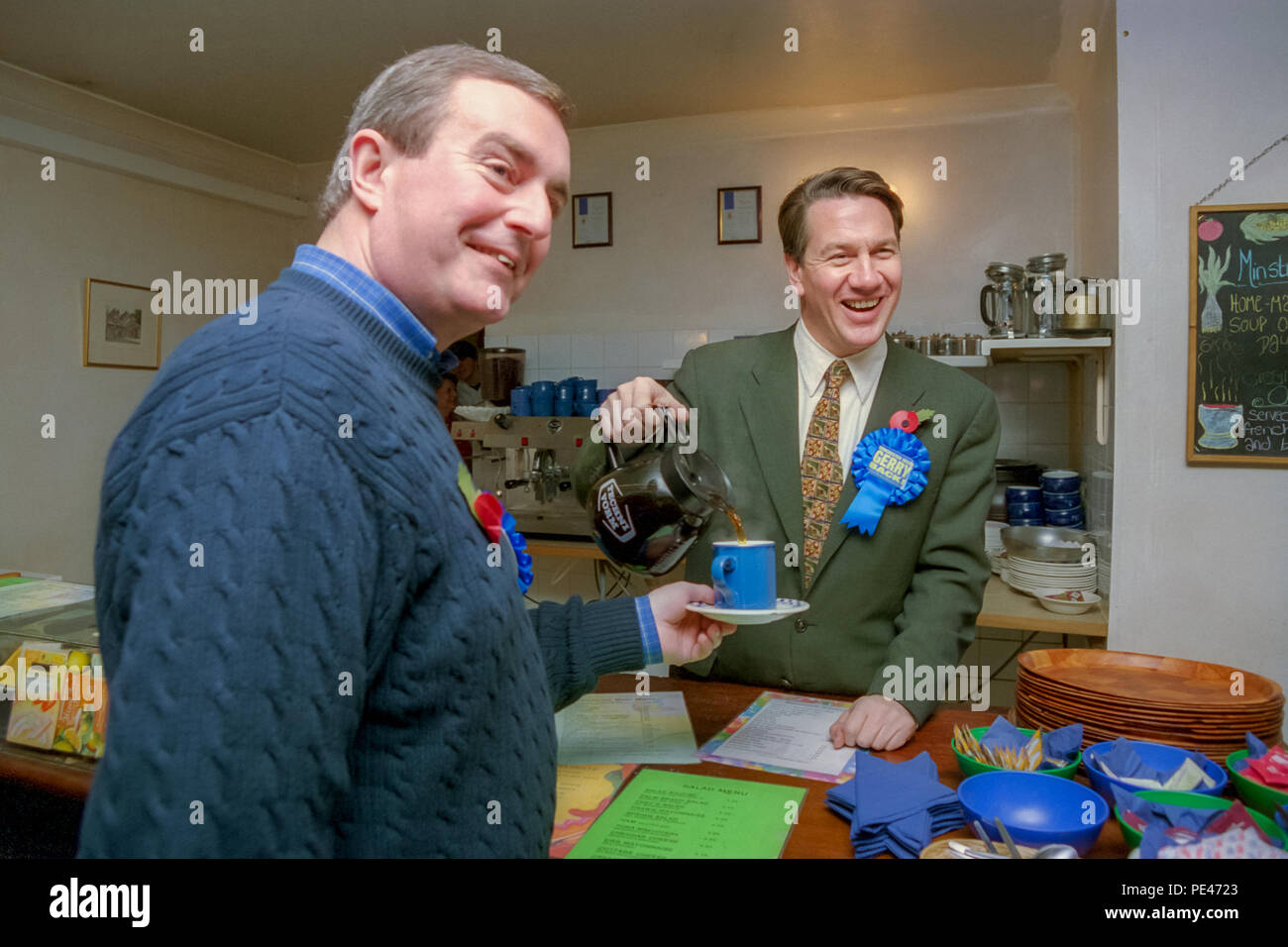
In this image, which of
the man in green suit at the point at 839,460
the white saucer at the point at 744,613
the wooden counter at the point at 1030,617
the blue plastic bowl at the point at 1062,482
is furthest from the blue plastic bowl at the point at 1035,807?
the blue plastic bowl at the point at 1062,482

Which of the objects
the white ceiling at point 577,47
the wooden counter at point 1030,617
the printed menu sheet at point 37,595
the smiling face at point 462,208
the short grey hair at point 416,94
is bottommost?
the wooden counter at point 1030,617

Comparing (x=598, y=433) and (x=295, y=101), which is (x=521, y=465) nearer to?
(x=295, y=101)

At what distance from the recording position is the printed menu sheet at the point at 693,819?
951 millimetres

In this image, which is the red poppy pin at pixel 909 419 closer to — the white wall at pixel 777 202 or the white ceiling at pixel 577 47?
the white ceiling at pixel 577 47

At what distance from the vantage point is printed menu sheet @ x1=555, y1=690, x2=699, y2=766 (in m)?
1.24

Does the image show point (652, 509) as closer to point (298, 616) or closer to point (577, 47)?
point (298, 616)

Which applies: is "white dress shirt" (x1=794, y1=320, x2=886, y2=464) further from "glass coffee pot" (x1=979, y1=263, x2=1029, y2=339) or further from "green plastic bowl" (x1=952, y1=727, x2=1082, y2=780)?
"glass coffee pot" (x1=979, y1=263, x2=1029, y2=339)

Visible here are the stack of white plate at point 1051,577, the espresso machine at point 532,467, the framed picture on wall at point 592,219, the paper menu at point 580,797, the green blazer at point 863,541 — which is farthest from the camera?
the framed picture on wall at point 592,219

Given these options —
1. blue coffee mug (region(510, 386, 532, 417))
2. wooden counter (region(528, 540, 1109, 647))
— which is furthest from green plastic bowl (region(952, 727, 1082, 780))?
blue coffee mug (region(510, 386, 532, 417))

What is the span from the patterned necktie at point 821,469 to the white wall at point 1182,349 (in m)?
1.32

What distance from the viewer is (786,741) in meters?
1.30

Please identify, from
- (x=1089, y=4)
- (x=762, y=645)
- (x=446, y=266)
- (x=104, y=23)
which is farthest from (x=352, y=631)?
(x=104, y=23)

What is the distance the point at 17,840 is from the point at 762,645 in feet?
5.08

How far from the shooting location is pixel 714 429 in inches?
76.0
